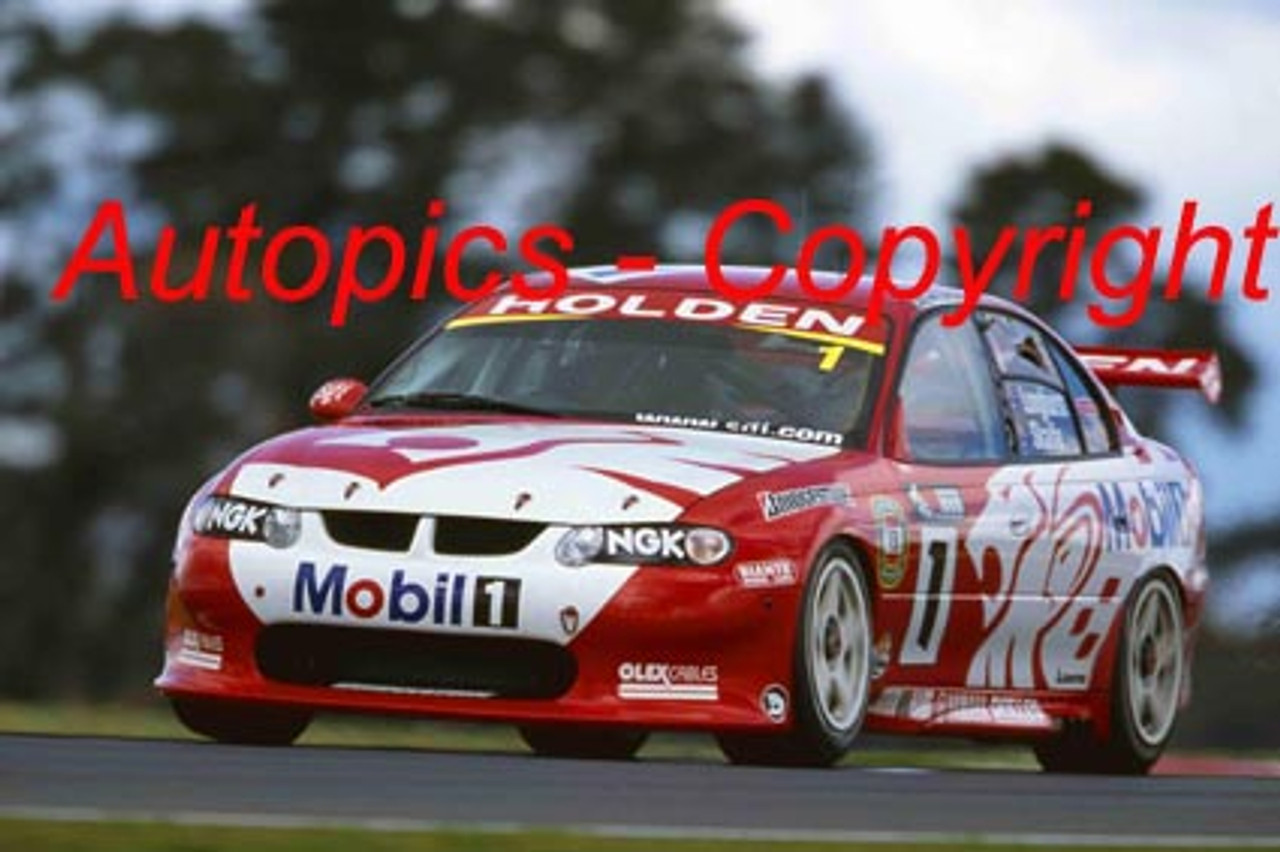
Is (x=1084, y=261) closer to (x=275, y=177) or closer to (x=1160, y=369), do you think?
(x=275, y=177)

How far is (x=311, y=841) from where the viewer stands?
8281 millimetres

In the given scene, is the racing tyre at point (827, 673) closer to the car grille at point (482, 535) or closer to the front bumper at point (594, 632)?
the front bumper at point (594, 632)

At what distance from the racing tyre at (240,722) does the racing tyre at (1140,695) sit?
2.68 meters

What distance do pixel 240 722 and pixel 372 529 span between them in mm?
988

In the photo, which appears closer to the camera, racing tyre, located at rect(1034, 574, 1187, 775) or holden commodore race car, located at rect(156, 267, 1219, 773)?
holden commodore race car, located at rect(156, 267, 1219, 773)

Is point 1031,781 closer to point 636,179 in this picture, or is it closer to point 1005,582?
point 1005,582

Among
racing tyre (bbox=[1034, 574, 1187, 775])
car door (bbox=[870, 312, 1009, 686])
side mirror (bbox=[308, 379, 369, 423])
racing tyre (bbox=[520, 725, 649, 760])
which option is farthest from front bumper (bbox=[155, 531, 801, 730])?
racing tyre (bbox=[1034, 574, 1187, 775])

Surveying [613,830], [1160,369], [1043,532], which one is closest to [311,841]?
[613,830]

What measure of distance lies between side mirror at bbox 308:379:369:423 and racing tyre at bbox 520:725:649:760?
1218 mm

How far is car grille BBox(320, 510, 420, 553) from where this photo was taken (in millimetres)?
11305

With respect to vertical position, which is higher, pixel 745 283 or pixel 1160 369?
pixel 745 283

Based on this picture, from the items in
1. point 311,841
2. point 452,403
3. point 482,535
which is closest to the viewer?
point 311,841

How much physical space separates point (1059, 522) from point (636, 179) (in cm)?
3700

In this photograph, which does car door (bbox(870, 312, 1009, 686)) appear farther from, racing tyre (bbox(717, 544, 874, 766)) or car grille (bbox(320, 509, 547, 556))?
car grille (bbox(320, 509, 547, 556))
